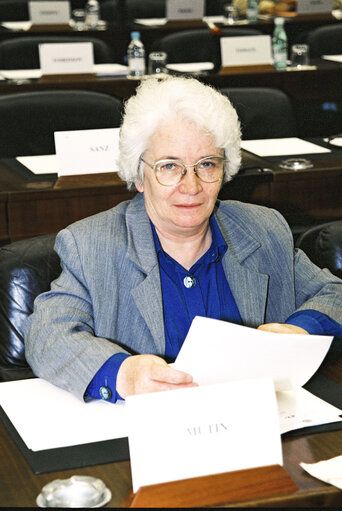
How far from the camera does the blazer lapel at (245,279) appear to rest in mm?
2020

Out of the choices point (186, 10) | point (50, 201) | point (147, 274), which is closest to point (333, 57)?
point (186, 10)

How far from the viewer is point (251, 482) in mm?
1334

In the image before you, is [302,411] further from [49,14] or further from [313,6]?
[313,6]

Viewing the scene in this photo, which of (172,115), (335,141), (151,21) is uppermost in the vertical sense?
(172,115)

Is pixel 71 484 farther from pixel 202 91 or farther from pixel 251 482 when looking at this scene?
pixel 202 91

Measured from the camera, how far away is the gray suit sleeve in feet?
5.71

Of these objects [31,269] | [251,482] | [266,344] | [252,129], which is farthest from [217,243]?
[252,129]

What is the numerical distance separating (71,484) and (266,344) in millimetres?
397

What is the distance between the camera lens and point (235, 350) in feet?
4.90

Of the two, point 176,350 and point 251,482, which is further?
point 176,350

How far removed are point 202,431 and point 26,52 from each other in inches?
164

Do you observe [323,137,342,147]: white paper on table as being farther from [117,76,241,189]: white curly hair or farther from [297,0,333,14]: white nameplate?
[297,0,333,14]: white nameplate

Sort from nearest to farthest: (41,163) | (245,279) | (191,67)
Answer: (245,279)
(41,163)
(191,67)

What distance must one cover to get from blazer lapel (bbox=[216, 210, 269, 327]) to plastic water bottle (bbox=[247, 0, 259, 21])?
5317mm
